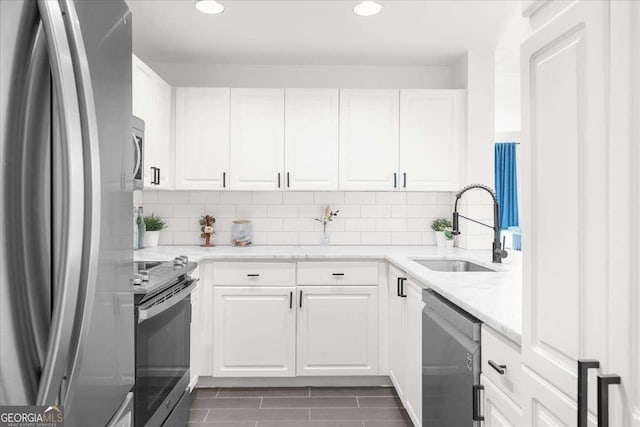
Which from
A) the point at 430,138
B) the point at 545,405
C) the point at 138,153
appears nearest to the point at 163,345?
the point at 138,153

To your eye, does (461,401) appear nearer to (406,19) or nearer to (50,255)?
(50,255)

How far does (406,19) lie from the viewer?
282 cm

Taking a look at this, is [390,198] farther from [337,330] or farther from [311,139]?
[337,330]

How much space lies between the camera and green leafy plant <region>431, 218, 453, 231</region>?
12.0 feet

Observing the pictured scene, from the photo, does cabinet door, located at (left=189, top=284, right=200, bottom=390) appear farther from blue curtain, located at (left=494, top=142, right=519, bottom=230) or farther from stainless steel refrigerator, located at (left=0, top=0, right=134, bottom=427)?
blue curtain, located at (left=494, top=142, right=519, bottom=230)

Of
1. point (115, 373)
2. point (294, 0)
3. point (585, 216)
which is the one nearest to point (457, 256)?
point (294, 0)

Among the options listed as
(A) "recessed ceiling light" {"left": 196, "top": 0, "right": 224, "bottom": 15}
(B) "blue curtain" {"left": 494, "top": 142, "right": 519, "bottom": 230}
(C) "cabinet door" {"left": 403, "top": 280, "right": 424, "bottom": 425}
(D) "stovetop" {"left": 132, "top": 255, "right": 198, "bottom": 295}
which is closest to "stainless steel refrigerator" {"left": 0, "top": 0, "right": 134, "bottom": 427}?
(D) "stovetop" {"left": 132, "top": 255, "right": 198, "bottom": 295}

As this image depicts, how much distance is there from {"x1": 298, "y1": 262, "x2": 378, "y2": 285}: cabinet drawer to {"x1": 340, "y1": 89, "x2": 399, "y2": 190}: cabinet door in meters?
0.64

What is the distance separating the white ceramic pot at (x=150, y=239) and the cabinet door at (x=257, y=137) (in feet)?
2.46

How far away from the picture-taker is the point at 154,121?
303cm

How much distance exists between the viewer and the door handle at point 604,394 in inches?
28.4

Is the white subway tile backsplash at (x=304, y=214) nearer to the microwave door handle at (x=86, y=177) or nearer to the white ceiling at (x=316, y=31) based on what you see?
the white ceiling at (x=316, y=31)

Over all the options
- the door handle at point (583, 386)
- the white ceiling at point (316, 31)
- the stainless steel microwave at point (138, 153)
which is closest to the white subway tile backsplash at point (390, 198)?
the white ceiling at point (316, 31)

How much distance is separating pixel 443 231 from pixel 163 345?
2.39 metres
